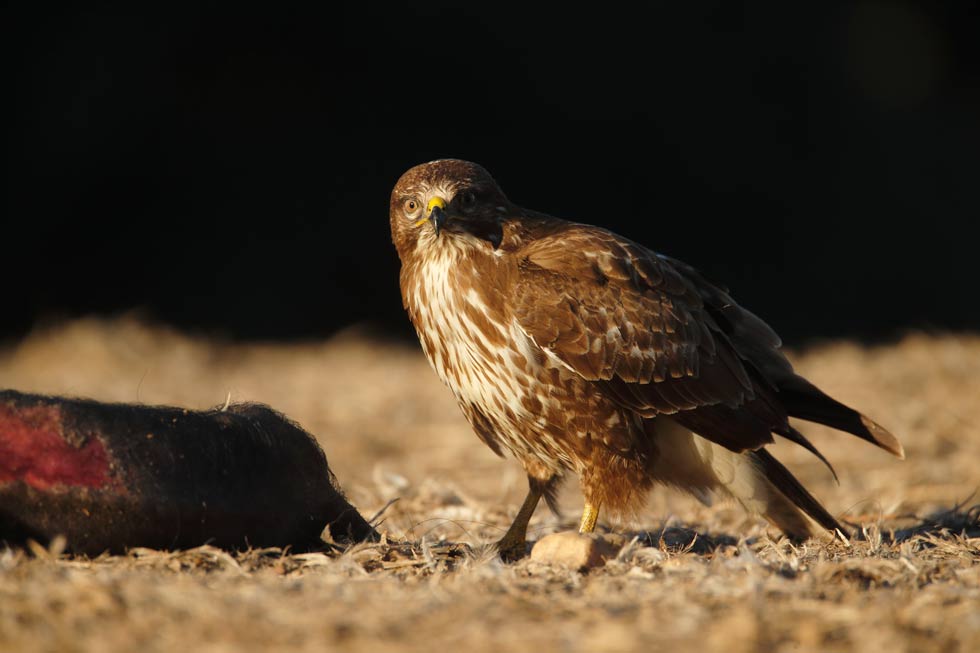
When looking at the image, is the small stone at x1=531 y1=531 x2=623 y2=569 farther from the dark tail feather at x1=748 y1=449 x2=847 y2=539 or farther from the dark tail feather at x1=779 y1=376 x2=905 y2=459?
the dark tail feather at x1=779 y1=376 x2=905 y2=459

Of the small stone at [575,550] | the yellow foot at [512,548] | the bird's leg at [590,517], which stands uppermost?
the small stone at [575,550]

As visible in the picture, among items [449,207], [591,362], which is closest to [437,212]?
[449,207]

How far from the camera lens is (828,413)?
4027mm

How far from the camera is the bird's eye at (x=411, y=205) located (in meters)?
3.95

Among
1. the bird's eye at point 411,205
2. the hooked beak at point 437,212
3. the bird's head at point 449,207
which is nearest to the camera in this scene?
the hooked beak at point 437,212

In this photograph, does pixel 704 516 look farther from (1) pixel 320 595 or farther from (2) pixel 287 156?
(2) pixel 287 156

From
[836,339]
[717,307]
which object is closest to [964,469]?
[717,307]

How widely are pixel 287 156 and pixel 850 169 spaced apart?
5050mm

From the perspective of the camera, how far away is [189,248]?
1009 centimetres

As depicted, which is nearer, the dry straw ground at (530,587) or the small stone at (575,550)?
the dry straw ground at (530,587)

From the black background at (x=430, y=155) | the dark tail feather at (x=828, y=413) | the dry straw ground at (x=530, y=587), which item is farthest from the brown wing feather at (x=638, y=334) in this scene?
the black background at (x=430, y=155)

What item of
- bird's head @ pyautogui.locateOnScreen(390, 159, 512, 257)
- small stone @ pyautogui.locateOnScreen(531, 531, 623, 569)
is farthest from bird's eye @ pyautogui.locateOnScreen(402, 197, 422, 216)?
small stone @ pyautogui.locateOnScreen(531, 531, 623, 569)

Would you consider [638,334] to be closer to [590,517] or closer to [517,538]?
[590,517]

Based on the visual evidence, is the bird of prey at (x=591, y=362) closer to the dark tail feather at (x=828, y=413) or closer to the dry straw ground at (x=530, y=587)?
the dark tail feather at (x=828, y=413)
